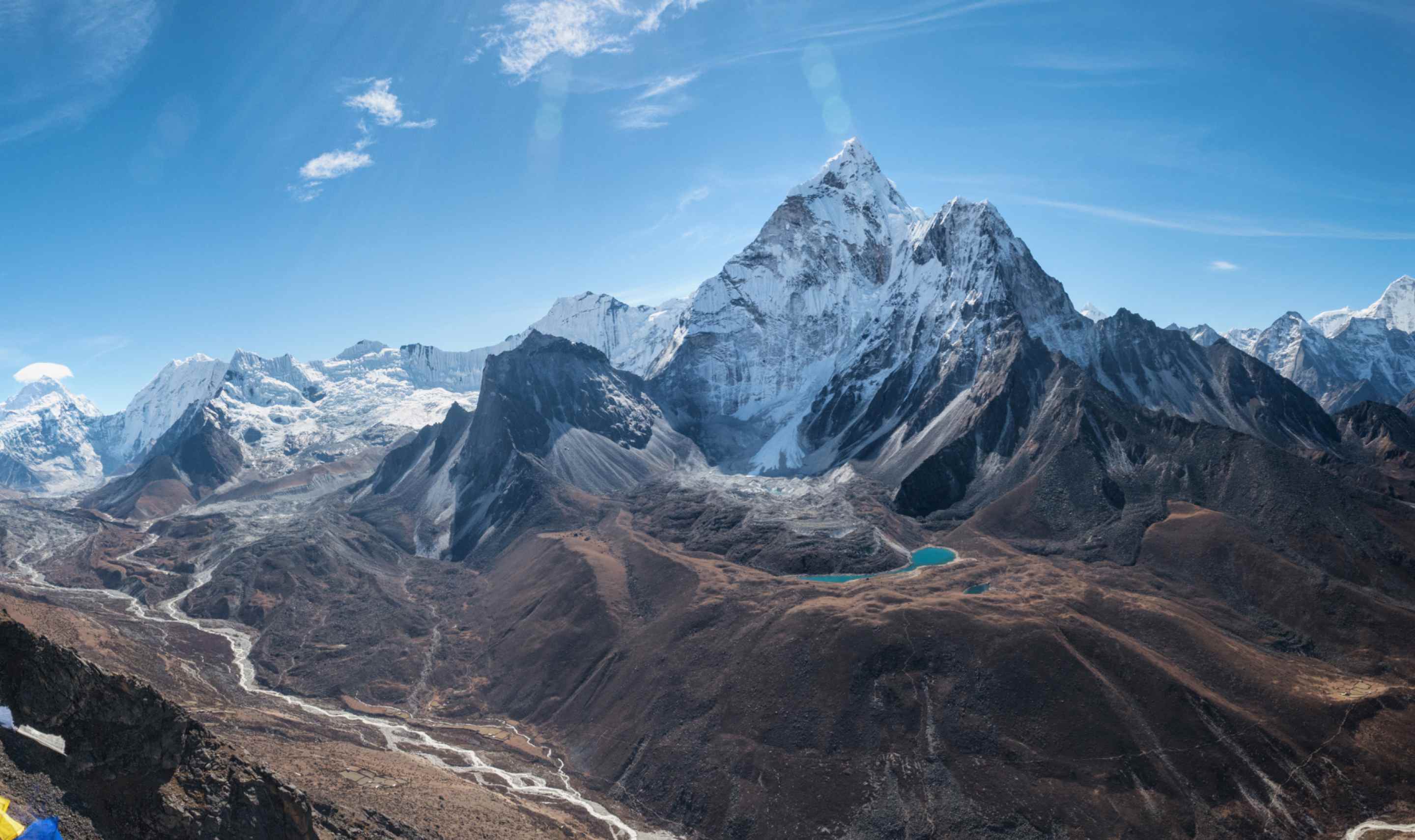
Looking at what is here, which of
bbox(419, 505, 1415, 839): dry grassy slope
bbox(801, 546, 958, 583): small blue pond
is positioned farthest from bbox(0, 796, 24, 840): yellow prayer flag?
bbox(801, 546, 958, 583): small blue pond

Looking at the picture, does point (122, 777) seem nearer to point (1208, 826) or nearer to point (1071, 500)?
point (1208, 826)

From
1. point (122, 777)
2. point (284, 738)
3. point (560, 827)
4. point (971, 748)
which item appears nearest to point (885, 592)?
point (971, 748)

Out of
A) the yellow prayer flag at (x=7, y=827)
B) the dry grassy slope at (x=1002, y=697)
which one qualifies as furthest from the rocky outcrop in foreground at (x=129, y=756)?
the dry grassy slope at (x=1002, y=697)

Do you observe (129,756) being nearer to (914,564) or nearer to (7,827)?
(7,827)

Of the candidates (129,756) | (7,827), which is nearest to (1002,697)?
(129,756)

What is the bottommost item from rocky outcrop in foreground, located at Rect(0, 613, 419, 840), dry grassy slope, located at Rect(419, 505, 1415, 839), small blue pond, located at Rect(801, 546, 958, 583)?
dry grassy slope, located at Rect(419, 505, 1415, 839)

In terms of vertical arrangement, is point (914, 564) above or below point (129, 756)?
below

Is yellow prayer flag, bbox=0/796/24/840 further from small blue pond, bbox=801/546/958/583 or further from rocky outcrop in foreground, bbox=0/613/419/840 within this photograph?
small blue pond, bbox=801/546/958/583

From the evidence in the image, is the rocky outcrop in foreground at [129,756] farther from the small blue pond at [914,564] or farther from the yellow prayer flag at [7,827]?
the small blue pond at [914,564]
